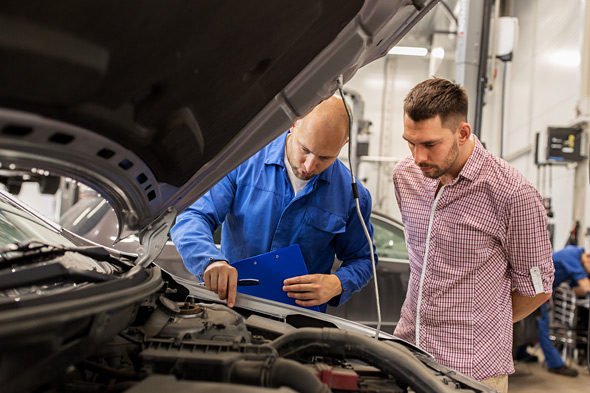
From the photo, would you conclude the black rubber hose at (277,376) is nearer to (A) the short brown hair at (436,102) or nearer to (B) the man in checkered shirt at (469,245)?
(B) the man in checkered shirt at (469,245)

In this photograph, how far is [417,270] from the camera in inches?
83.2

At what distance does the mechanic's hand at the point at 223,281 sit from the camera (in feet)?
5.63

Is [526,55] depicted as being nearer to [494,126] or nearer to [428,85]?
[494,126]

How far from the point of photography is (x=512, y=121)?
34.3 ft

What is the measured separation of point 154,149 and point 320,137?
86 cm

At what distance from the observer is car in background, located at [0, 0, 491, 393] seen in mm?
894

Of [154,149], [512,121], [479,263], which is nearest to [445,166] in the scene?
[479,263]

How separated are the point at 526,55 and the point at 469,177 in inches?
341

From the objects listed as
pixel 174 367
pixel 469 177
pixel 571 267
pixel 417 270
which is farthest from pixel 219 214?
pixel 571 267

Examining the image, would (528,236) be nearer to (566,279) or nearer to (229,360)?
(229,360)

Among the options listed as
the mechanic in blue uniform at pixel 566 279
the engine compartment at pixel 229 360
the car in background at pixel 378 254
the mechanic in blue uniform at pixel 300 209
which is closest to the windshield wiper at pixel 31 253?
the engine compartment at pixel 229 360

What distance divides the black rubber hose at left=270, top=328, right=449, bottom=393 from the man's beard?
808mm

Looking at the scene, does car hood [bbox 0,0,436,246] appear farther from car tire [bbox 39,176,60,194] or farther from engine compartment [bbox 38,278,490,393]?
engine compartment [bbox 38,278,490,393]

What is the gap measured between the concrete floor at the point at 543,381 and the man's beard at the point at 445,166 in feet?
11.0
